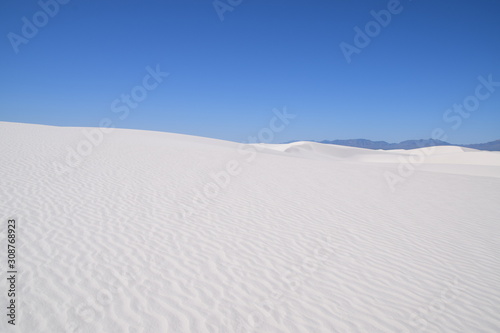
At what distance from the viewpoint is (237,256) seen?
5180 mm

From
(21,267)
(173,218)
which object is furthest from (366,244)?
(21,267)

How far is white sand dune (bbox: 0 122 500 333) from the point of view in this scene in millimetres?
3586

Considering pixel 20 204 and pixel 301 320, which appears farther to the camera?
pixel 20 204

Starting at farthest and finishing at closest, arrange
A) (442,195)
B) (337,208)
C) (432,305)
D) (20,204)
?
1. (442,195)
2. (337,208)
3. (20,204)
4. (432,305)

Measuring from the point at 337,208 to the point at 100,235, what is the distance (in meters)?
7.31

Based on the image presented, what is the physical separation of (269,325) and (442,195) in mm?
11902

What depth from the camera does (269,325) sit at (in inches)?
136

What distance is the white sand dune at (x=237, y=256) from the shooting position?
3586 mm

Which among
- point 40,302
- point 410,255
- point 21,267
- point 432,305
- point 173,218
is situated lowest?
point 432,305

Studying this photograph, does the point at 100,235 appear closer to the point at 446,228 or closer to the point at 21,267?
the point at 21,267

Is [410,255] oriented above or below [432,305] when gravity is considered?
above

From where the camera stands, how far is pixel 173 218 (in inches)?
271

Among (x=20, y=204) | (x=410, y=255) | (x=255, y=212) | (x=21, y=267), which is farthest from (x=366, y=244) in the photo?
(x=20, y=204)

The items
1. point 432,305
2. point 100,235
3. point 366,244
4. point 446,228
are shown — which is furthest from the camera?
point 446,228
